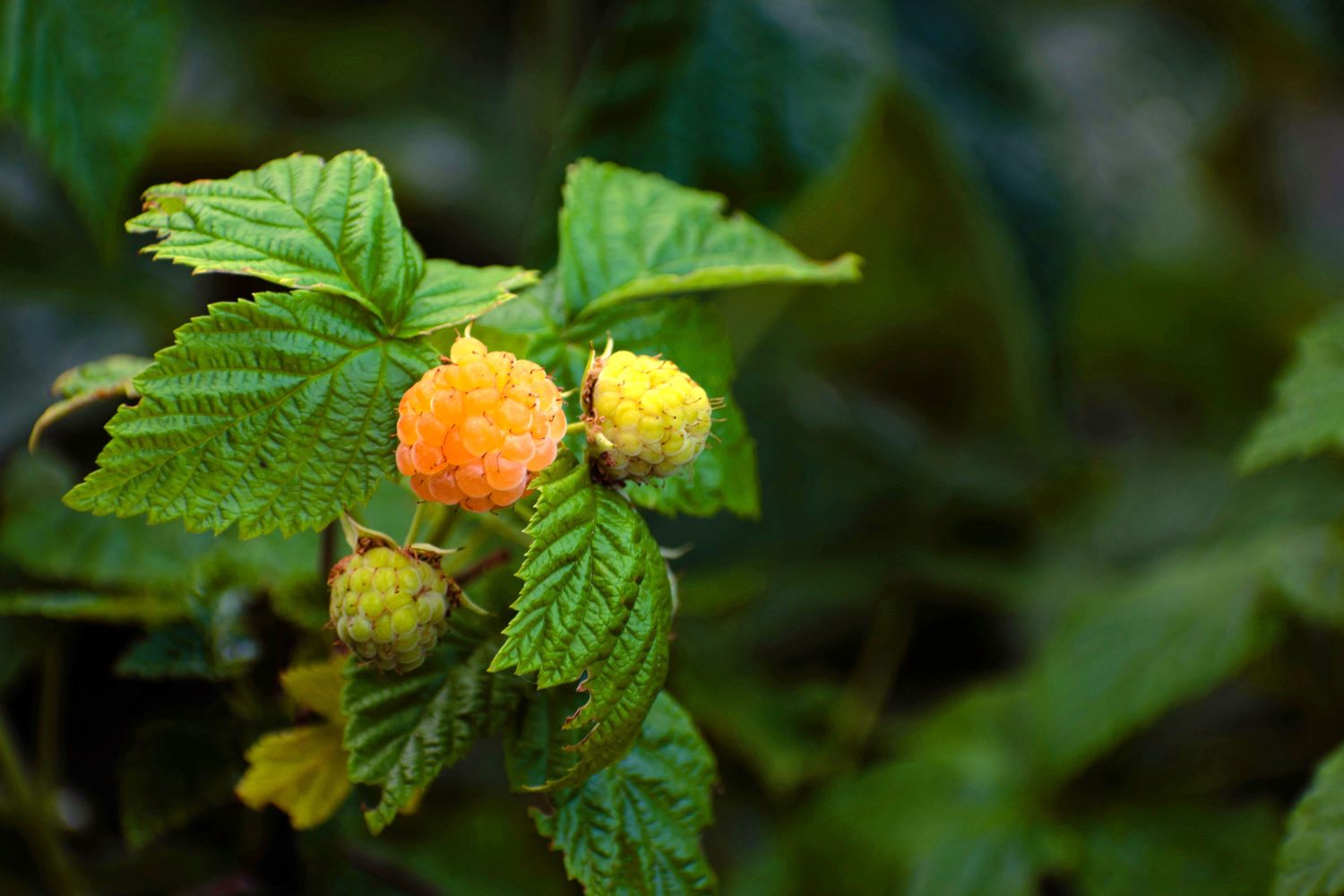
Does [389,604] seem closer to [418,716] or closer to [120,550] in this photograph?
[418,716]

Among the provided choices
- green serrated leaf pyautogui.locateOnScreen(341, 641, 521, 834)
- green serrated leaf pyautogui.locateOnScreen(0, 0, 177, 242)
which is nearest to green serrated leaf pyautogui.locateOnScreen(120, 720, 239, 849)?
green serrated leaf pyautogui.locateOnScreen(341, 641, 521, 834)

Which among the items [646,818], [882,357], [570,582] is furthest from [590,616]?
[882,357]

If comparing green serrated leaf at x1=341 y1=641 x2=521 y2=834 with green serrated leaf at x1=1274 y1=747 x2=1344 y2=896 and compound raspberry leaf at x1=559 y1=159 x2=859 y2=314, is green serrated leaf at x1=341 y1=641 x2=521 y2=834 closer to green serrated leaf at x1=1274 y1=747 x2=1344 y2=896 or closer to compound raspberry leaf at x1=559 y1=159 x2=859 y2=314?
compound raspberry leaf at x1=559 y1=159 x2=859 y2=314

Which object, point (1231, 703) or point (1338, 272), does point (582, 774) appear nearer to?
point (1231, 703)

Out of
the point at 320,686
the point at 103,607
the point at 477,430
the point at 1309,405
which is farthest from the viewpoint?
the point at 1309,405

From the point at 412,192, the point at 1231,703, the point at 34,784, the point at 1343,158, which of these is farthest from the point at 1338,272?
the point at 34,784
